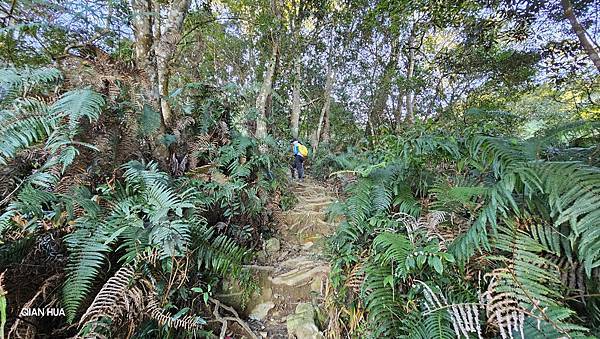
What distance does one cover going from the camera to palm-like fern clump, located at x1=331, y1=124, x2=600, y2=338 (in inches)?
46.6

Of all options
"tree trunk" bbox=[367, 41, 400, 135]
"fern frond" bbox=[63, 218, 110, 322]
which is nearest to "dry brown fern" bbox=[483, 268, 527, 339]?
"fern frond" bbox=[63, 218, 110, 322]

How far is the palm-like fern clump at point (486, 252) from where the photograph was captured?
118 cm

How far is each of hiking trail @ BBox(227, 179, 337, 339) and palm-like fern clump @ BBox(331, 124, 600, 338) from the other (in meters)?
0.40

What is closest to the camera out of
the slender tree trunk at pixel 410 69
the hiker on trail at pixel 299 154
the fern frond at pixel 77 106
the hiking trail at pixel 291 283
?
the fern frond at pixel 77 106

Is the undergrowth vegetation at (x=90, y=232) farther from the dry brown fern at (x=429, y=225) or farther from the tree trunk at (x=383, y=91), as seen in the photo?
the tree trunk at (x=383, y=91)

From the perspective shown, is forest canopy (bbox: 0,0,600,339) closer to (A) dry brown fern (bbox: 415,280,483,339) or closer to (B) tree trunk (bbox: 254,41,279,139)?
(A) dry brown fern (bbox: 415,280,483,339)

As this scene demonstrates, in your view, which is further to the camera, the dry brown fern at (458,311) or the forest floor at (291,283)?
the forest floor at (291,283)

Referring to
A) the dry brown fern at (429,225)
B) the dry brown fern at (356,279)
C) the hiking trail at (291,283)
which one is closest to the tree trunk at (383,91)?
the hiking trail at (291,283)

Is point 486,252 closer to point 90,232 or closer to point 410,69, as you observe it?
point 90,232

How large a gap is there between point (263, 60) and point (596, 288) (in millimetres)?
9601

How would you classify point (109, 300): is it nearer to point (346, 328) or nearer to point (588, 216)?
point (346, 328)

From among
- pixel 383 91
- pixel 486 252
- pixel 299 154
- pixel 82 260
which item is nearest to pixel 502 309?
pixel 486 252

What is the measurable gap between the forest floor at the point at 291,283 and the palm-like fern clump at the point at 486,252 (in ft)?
1.27

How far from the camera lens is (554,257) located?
4.57 ft
